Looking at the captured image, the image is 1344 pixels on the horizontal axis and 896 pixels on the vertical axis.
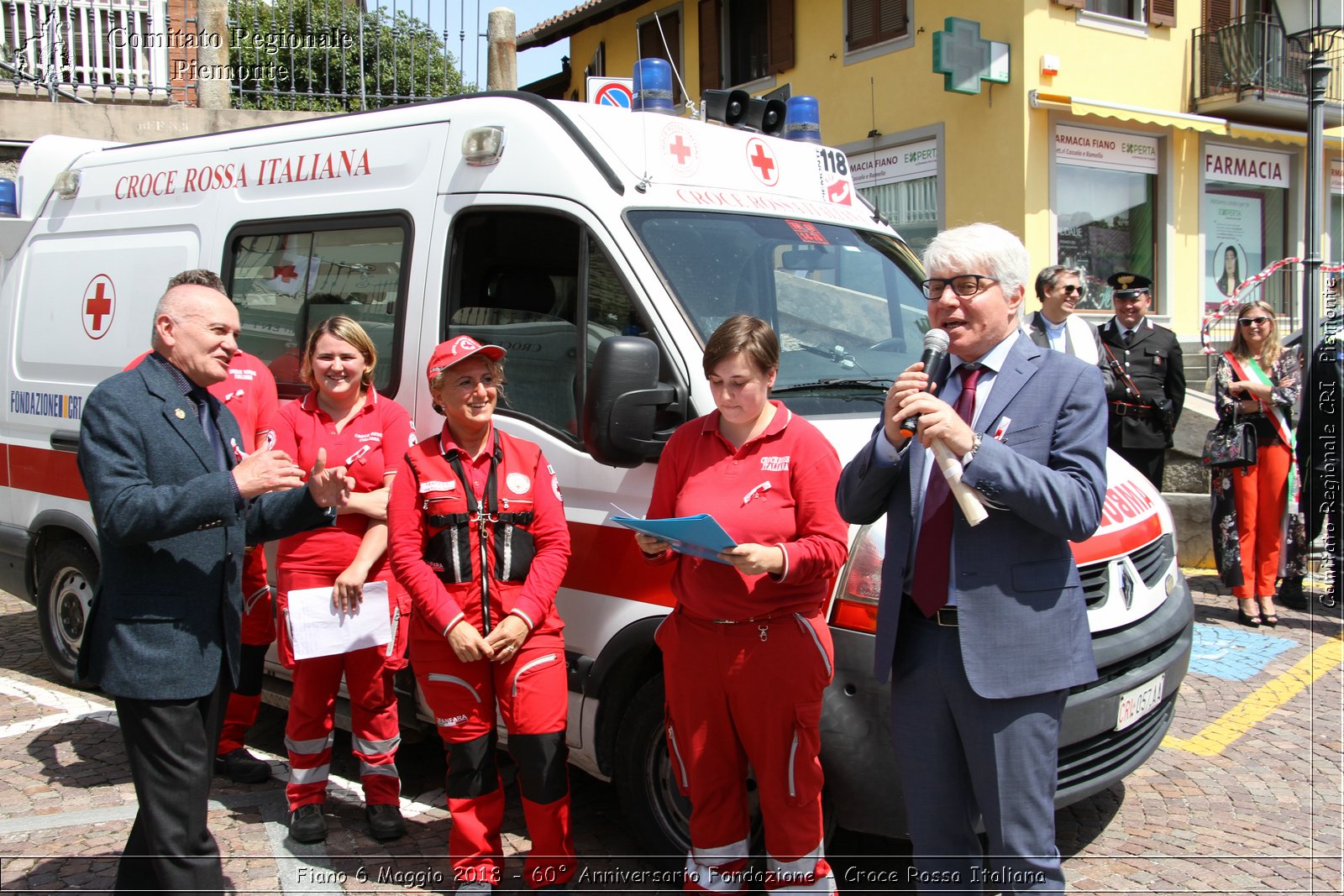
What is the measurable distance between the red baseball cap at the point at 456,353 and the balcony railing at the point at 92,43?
10.7 metres

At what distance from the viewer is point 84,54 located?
40.9ft

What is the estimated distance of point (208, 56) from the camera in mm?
12469

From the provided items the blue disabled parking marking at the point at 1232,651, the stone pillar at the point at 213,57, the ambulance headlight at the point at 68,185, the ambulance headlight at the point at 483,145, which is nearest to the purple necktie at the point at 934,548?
the ambulance headlight at the point at 483,145

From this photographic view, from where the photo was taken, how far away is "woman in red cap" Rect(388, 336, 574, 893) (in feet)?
11.6

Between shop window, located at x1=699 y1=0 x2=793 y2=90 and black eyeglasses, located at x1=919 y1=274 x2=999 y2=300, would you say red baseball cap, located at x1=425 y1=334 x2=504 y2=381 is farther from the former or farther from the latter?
shop window, located at x1=699 y1=0 x2=793 y2=90

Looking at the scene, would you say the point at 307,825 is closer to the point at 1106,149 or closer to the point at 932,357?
the point at 932,357

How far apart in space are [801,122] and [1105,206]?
12.7 metres

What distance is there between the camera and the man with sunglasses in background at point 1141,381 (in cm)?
694

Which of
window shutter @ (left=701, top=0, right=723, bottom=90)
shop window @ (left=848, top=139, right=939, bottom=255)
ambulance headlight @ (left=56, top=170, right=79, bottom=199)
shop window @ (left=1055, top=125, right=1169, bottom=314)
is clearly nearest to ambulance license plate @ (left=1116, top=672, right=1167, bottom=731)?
ambulance headlight @ (left=56, top=170, right=79, bottom=199)

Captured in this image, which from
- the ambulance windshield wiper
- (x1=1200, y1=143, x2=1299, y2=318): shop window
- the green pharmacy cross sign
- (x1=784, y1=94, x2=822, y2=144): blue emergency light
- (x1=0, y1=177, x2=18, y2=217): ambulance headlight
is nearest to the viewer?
the ambulance windshield wiper

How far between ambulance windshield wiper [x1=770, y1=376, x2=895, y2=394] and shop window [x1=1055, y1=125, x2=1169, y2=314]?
505 inches

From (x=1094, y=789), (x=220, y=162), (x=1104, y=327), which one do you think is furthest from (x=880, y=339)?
(x=1104, y=327)

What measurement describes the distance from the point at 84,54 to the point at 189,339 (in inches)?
457

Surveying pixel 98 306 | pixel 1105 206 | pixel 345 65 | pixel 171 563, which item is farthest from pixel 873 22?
pixel 171 563
